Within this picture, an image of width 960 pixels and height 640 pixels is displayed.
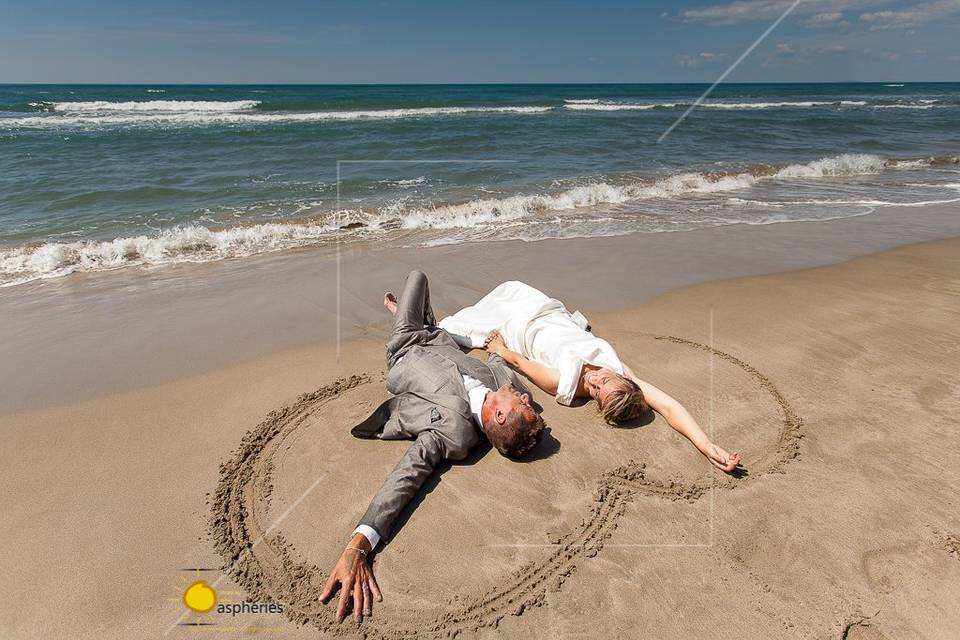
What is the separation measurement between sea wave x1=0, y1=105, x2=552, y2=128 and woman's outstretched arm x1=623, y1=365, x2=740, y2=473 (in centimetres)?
2786

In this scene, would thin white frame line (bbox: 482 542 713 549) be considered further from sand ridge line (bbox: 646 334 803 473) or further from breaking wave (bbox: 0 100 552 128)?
breaking wave (bbox: 0 100 552 128)

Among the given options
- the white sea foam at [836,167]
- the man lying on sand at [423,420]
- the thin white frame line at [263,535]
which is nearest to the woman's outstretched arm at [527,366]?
the man lying on sand at [423,420]

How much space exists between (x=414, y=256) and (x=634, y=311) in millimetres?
3496

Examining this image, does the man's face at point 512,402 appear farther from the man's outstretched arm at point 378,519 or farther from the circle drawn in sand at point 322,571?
the circle drawn in sand at point 322,571

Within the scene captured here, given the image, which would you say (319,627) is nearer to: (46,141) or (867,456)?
(867,456)

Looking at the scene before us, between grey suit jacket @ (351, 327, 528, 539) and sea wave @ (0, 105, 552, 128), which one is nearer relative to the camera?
grey suit jacket @ (351, 327, 528, 539)

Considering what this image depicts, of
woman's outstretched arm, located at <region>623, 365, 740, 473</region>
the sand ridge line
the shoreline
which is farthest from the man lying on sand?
the sand ridge line

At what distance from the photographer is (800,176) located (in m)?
14.9

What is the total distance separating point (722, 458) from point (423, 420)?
212 centimetres

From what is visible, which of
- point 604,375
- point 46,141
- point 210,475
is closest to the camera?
point 210,475

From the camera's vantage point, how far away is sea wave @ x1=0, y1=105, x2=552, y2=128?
26.2m

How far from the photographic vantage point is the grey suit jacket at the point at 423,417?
3.27 meters

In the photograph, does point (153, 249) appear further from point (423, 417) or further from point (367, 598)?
point (367, 598)

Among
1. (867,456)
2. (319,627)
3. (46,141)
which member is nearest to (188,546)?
(319,627)
